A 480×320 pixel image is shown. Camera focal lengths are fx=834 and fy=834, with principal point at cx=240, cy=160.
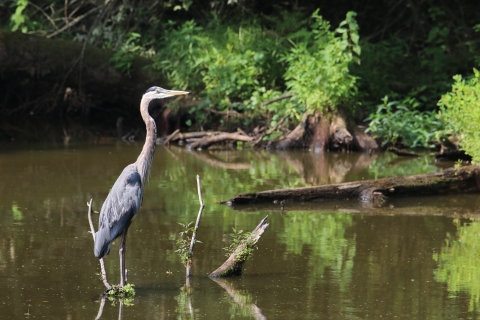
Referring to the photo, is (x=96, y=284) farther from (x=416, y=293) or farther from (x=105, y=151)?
(x=105, y=151)

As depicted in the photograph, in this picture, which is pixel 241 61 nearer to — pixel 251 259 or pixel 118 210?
pixel 251 259

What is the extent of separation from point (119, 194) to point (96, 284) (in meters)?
0.65

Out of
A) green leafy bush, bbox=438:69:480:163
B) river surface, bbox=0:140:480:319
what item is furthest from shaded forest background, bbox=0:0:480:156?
river surface, bbox=0:140:480:319

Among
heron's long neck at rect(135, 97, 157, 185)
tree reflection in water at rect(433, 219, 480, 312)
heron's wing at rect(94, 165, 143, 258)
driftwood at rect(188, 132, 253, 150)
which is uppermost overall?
driftwood at rect(188, 132, 253, 150)

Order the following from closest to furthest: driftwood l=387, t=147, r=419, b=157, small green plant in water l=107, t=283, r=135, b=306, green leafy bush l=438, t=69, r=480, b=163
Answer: small green plant in water l=107, t=283, r=135, b=306
green leafy bush l=438, t=69, r=480, b=163
driftwood l=387, t=147, r=419, b=157

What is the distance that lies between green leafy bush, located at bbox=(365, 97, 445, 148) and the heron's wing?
7.35m

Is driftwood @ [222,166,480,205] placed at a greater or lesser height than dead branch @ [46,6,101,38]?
lesser

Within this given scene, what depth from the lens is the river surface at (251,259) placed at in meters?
5.32

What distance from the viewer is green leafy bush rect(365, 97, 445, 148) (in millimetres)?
12484

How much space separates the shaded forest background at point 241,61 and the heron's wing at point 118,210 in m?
6.65

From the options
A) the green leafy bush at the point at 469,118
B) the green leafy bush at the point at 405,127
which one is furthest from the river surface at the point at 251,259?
the green leafy bush at the point at 405,127

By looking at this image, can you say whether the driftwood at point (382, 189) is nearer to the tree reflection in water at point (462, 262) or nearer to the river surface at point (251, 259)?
the river surface at point (251, 259)

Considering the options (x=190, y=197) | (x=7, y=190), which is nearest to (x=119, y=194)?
(x=190, y=197)

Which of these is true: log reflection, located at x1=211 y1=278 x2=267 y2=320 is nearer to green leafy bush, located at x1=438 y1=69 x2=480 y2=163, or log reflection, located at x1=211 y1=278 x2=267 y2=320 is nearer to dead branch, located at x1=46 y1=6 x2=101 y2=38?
green leafy bush, located at x1=438 y1=69 x2=480 y2=163
